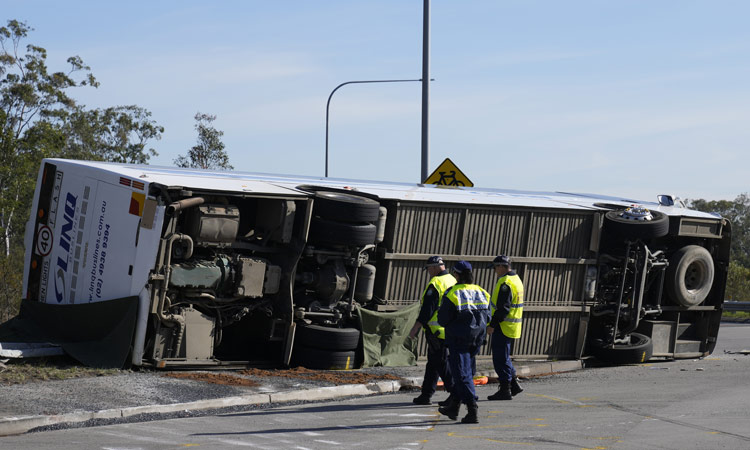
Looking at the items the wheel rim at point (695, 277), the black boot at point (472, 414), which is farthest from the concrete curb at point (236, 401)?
the wheel rim at point (695, 277)

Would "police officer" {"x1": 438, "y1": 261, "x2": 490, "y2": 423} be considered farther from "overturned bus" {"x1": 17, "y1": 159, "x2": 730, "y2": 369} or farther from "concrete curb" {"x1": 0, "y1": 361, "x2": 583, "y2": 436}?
"overturned bus" {"x1": 17, "y1": 159, "x2": 730, "y2": 369}

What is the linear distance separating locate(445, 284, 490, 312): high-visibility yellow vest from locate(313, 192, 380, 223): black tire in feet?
10.4

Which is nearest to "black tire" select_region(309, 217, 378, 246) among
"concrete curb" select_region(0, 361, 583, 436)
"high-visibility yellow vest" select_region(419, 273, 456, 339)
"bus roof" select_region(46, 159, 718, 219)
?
"bus roof" select_region(46, 159, 718, 219)

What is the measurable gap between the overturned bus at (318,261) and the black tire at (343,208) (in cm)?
2

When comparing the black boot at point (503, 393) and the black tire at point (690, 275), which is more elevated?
the black tire at point (690, 275)

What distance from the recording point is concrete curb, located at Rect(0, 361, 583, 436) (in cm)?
877

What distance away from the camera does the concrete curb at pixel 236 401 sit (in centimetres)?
877

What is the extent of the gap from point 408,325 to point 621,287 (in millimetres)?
3676

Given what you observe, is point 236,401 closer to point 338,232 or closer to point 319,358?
point 319,358

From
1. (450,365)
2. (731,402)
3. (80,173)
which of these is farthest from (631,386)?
(80,173)

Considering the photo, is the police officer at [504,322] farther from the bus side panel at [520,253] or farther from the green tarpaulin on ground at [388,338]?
the bus side panel at [520,253]

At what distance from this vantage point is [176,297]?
12109mm

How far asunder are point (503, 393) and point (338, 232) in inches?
121

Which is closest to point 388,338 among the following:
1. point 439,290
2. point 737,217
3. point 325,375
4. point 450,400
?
point 325,375
